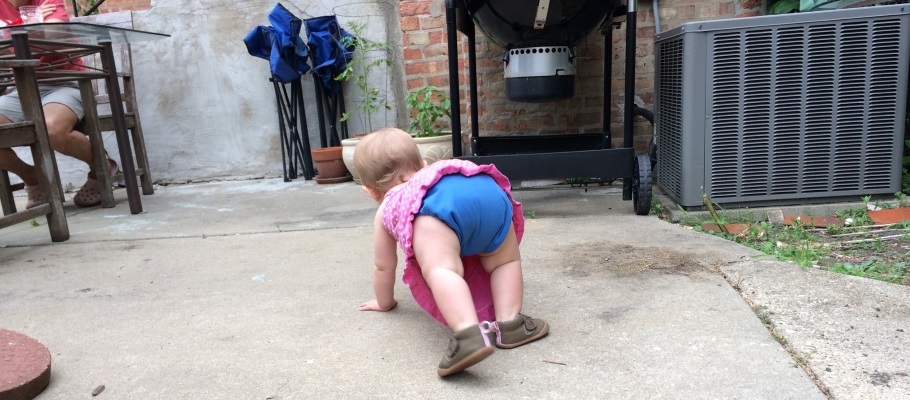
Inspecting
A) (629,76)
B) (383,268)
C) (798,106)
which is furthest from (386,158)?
(798,106)

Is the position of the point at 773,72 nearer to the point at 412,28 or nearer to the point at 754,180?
the point at 754,180

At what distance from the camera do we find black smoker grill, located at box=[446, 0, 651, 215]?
232 cm

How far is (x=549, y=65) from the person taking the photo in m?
2.48

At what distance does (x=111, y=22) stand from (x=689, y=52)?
3.63 m

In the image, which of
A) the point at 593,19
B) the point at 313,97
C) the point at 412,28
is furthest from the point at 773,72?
the point at 313,97

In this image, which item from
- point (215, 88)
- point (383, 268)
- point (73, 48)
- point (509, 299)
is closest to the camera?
point (509, 299)

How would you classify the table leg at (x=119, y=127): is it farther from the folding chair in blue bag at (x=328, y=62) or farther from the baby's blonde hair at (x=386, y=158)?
the baby's blonde hair at (x=386, y=158)

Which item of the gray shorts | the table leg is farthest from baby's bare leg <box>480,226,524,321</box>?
the gray shorts

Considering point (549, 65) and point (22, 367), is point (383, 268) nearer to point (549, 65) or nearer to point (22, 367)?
point (22, 367)

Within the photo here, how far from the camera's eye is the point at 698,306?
144cm

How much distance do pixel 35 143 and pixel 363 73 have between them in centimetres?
194

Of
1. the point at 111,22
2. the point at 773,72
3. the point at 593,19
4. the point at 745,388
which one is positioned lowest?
the point at 745,388

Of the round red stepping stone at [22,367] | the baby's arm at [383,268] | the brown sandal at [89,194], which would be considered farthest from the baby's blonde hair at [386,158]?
the brown sandal at [89,194]

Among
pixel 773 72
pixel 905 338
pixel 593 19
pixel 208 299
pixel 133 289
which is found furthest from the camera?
pixel 593 19
